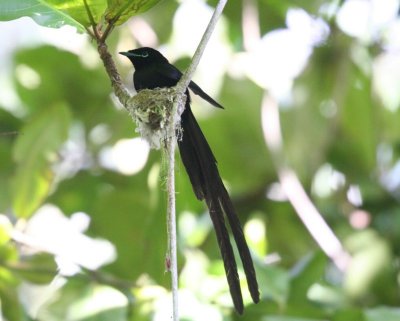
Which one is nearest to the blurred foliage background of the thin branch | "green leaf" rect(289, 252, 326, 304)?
"green leaf" rect(289, 252, 326, 304)

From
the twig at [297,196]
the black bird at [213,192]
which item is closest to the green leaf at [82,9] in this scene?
the black bird at [213,192]

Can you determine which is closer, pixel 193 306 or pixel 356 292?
pixel 193 306

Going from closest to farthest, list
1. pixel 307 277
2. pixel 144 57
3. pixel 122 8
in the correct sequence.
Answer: pixel 122 8, pixel 144 57, pixel 307 277

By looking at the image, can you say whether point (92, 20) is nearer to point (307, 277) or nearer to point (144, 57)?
point (144, 57)

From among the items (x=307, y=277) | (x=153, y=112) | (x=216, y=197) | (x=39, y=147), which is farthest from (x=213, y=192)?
(x=39, y=147)

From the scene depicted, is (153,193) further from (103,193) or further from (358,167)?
(358,167)

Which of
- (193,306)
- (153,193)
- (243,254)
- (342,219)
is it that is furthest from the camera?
(342,219)

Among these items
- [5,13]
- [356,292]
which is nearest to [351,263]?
[356,292]
